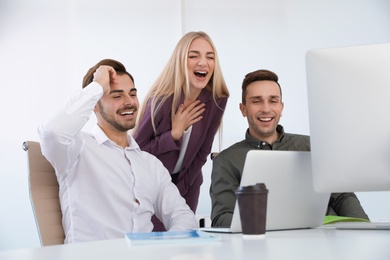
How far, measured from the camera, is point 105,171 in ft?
7.68

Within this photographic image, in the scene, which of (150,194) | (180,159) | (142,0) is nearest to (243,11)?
(142,0)

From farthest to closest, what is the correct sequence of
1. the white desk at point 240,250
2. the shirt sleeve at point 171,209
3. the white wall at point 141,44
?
the white wall at point 141,44 < the shirt sleeve at point 171,209 < the white desk at point 240,250

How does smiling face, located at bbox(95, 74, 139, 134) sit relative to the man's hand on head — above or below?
below

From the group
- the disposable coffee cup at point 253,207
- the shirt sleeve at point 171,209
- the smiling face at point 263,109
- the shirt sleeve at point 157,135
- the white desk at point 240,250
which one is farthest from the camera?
the shirt sleeve at point 157,135

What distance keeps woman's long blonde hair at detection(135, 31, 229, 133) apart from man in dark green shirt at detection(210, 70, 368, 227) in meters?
0.28

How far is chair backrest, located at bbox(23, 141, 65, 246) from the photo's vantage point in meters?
2.18

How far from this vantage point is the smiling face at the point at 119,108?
8.20 feet

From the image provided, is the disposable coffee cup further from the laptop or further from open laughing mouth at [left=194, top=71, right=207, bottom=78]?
open laughing mouth at [left=194, top=71, right=207, bottom=78]

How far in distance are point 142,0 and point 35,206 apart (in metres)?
2.73

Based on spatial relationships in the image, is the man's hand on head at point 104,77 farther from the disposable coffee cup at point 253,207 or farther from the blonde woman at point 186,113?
the disposable coffee cup at point 253,207

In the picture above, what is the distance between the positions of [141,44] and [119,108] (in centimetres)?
213

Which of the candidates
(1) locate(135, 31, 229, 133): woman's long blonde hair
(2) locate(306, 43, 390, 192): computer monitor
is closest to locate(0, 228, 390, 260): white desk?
(2) locate(306, 43, 390, 192): computer monitor

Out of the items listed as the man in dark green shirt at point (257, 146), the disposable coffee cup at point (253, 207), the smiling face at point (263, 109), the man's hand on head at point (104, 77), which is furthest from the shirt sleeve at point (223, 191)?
the disposable coffee cup at point (253, 207)

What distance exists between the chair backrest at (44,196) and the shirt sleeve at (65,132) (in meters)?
0.07
